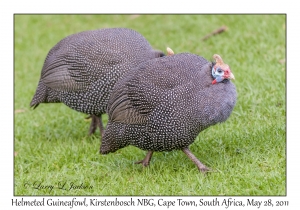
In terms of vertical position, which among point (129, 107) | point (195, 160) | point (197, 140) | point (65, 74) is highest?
point (65, 74)

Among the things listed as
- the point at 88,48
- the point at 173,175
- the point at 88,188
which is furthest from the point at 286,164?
the point at 88,48

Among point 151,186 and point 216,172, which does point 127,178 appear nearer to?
point 151,186

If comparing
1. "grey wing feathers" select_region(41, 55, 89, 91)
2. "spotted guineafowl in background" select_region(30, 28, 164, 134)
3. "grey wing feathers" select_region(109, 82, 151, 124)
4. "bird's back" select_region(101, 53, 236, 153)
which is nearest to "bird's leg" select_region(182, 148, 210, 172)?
"bird's back" select_region(101, 53, 236, 153)

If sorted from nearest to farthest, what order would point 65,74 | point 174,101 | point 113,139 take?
point 174,101 < point 113,139 < point 65,74

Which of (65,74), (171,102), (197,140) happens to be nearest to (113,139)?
(171,102)

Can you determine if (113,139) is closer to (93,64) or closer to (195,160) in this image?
(195,160)

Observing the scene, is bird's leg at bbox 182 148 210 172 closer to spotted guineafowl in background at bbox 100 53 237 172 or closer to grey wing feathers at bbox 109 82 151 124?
spotted guineafowl in background at bbox 100 53 237 172

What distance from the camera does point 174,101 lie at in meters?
4.64

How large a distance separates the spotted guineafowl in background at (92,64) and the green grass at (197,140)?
521 millimetres

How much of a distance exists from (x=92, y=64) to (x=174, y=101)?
1.27 meters

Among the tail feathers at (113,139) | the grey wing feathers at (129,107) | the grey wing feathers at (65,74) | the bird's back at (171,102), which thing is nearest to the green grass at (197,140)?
the tail feathers at (113,139)

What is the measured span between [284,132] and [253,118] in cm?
52

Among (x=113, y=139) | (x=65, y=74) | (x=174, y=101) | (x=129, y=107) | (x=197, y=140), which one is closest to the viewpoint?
(x=174, y=101)

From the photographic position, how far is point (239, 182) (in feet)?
14.8
